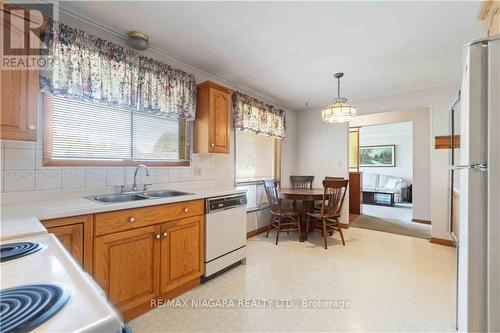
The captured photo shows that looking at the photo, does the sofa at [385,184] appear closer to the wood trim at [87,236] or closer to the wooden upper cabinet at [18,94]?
the wood trim at [87,236]

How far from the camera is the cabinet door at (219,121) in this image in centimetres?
268

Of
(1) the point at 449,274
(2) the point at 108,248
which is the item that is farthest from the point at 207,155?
(1) the point at 449,274

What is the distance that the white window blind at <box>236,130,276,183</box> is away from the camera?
3604 mm

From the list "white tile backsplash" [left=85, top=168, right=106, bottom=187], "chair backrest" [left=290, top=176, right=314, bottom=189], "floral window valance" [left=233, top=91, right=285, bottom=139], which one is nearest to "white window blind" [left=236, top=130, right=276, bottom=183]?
"floral window valance" [left=233, top=91, right=285, bottom=139]

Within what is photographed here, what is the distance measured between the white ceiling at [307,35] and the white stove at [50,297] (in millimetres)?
1857

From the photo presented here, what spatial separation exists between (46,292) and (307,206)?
3438mm

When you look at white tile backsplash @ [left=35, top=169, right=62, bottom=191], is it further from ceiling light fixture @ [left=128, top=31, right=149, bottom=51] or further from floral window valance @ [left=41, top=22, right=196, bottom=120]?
ceiling light fixture @ [left=128, top=31, right=149, bottom=51]

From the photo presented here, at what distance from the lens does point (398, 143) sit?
23.6 ft

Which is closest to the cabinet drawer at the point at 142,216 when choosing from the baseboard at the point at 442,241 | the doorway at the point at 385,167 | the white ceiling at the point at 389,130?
the baseboard at the point at 442,241

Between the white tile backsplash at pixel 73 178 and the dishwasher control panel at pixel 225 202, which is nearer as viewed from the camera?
the white tile backsplash at pixel 73 178

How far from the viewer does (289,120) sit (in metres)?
4.79

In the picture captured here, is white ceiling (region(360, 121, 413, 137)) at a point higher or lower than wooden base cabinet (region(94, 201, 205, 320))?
higher

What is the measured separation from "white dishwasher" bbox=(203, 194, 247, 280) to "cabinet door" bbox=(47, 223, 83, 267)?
1.02 metres

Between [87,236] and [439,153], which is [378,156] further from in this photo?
[87,236]
